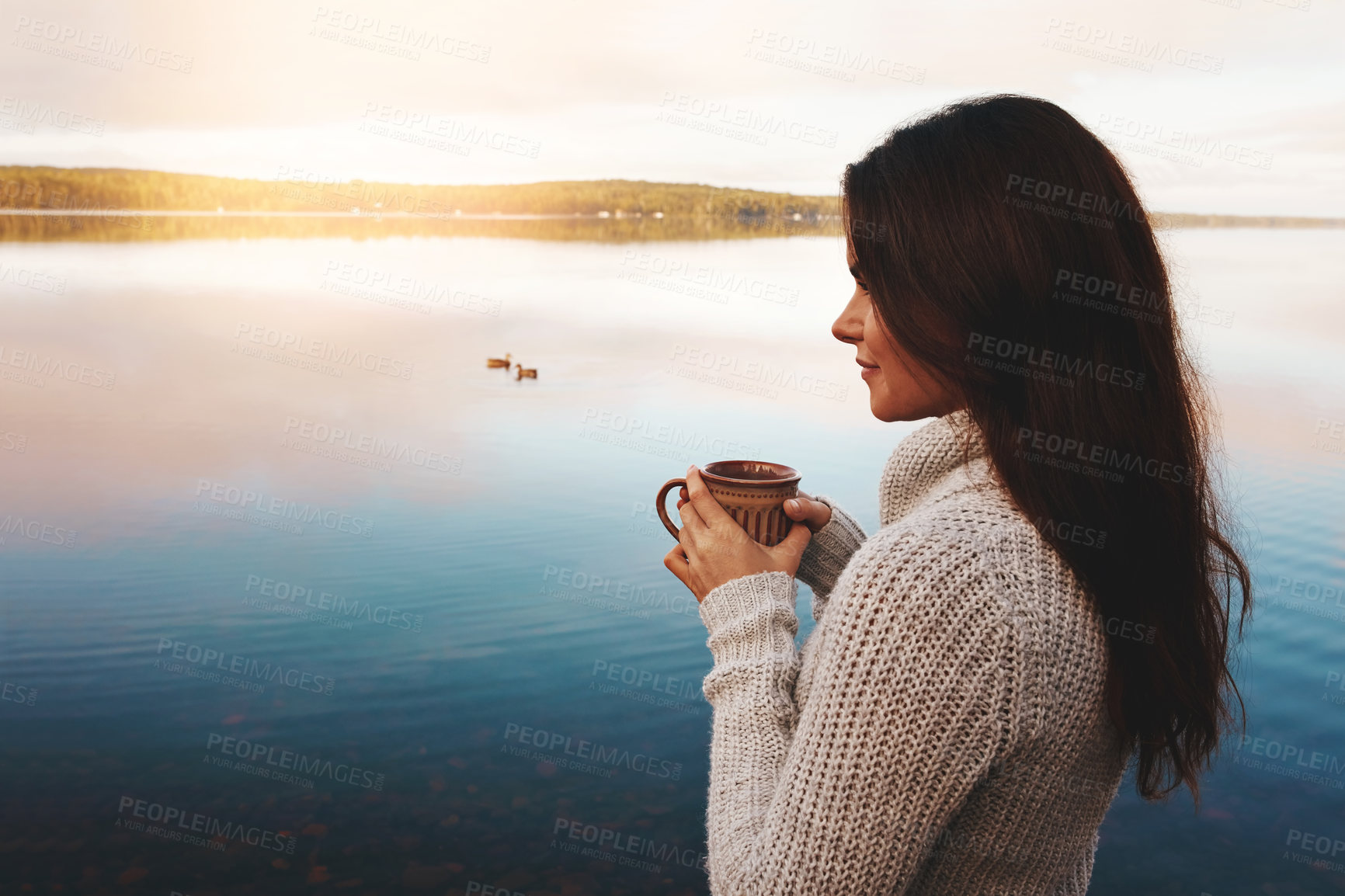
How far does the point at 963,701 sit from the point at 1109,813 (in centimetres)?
415

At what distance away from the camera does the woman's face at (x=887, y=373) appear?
4.65ft

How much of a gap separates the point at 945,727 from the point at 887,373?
1.72ft

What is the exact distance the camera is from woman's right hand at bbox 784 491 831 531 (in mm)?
1770

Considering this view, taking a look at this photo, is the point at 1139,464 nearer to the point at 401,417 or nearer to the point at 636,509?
the point at 636,509

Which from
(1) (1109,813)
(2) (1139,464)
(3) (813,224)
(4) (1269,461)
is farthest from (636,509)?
(3) (813,224)

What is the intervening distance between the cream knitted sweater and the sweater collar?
0.01 meters

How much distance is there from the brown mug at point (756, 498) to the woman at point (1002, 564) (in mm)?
336

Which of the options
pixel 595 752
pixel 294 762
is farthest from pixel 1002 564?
pixel 294 762

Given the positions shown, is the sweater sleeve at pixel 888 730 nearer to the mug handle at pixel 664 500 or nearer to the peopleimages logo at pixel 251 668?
the mug handle at pixel 664 500

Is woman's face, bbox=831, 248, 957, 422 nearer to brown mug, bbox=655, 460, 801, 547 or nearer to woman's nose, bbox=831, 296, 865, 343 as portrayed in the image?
woman's nose, bbox=831, 296, 865, 343

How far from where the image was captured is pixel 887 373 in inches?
57.4

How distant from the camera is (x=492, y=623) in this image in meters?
5.82

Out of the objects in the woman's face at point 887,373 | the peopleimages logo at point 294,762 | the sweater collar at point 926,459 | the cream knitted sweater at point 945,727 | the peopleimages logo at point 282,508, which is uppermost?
the woman's face at point 887,373

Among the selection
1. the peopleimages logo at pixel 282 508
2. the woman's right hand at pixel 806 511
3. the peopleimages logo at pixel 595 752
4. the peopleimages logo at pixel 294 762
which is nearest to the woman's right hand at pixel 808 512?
the woman's right hand at pixel 806 511
